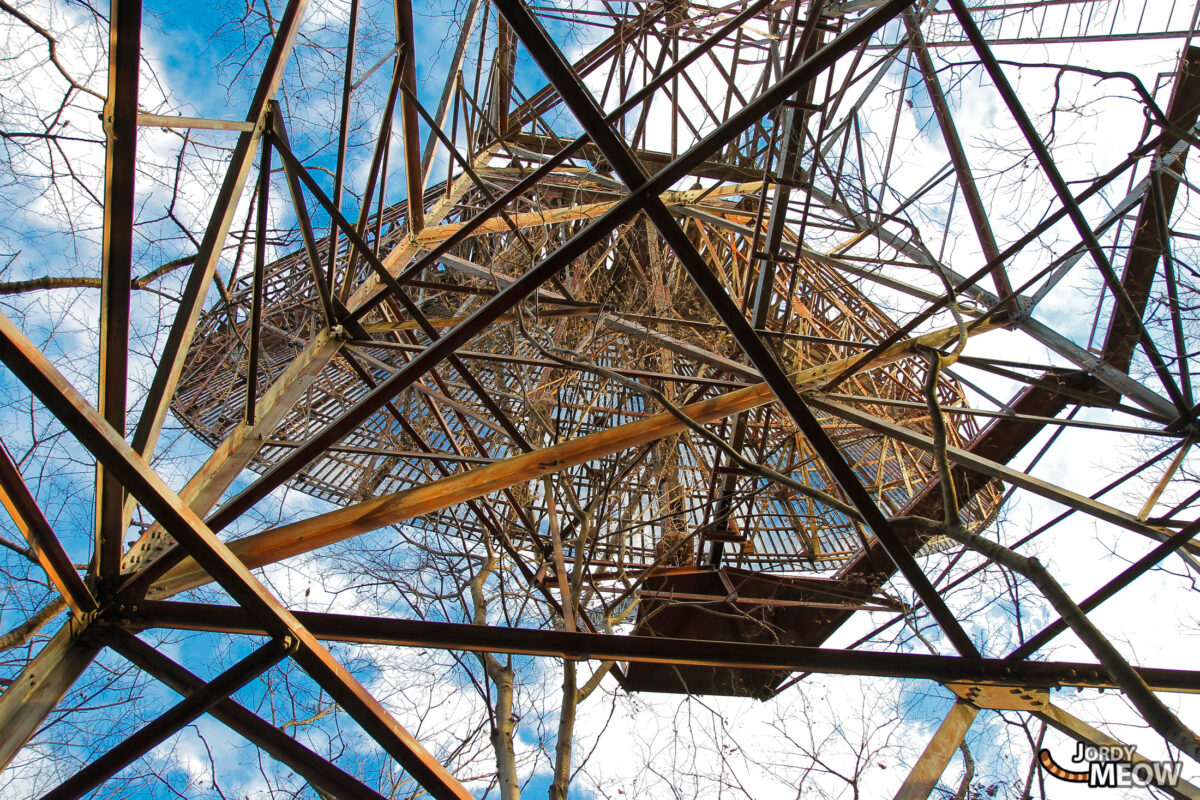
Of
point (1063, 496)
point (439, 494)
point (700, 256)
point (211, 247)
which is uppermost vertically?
point (1063, 496)

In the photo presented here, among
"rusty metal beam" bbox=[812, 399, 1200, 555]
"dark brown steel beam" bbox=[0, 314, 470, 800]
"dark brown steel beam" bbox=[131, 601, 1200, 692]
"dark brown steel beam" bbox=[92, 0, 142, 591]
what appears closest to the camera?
"dark brown steel beam" bbox=[0, 314, 470, 800]

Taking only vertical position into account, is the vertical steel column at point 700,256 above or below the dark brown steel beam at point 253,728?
above

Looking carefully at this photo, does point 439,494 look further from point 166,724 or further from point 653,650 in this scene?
point 166,724

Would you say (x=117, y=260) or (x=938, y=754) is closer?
(x=117, y=260)

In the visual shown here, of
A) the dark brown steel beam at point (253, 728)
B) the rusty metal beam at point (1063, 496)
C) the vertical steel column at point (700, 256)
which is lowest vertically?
the dark brown steel beam at point (253, 728)

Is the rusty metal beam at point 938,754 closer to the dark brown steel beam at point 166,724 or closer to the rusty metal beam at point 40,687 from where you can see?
the dark brown steel beam at point 166,724

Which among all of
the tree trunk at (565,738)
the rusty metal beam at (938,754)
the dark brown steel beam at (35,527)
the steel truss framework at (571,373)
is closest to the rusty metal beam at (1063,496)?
the steel truss framework at (571,373)

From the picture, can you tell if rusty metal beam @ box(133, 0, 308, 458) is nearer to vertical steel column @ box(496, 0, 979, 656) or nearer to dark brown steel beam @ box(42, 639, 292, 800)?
dark brown steel beam @ box(42, 639, 292, 800)

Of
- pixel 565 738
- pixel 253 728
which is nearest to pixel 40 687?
pixel 253 728

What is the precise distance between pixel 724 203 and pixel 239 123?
10.2 m

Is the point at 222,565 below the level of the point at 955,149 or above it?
below

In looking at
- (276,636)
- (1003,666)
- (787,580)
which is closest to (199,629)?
(276,636)

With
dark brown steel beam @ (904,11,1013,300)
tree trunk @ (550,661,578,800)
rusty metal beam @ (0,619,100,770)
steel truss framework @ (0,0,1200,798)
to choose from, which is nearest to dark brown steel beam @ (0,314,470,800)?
steel truss framework @ (0,0,1200,798)

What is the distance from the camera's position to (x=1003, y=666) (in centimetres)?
366
